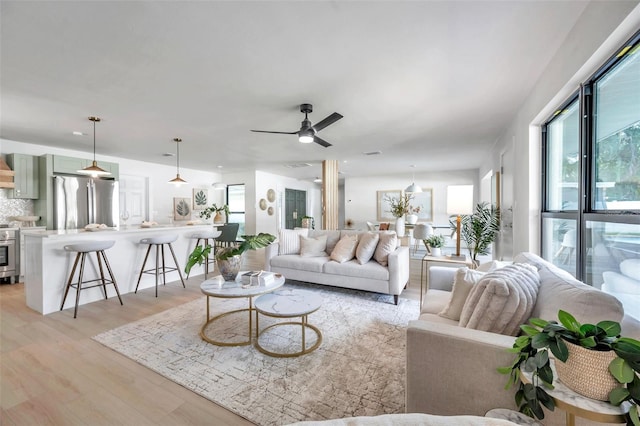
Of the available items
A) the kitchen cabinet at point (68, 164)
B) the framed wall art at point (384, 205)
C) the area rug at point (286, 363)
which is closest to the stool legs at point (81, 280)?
the area rug at point (286, 363)

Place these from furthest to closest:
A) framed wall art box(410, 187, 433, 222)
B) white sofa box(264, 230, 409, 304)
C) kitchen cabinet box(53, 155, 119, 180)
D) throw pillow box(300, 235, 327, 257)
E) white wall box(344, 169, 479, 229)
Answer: framed wall art box(410, 187, 433, 222), white wall box(344, 169, 479, 229), kitchen cabinet box(53, 155, 119, 180), throw pillow box(300, 235, 327, 257), white sofa box(264, 230, 409, 304)

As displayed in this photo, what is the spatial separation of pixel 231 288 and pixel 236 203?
6803mm

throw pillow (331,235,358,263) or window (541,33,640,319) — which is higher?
window (541,33,640,319)

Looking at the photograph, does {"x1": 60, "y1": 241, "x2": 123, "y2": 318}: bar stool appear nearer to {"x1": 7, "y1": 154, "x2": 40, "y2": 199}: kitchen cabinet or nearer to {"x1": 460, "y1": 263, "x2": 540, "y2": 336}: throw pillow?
{"x1": 7, "y1": 154, "x2": 40, "y2": 199}: kitchen cabinet

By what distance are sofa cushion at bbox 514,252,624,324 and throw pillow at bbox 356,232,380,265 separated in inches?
84.3

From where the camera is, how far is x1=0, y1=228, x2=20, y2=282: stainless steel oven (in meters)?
4.11

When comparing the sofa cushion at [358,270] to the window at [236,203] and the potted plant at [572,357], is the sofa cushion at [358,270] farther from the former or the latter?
the window at [236,203]

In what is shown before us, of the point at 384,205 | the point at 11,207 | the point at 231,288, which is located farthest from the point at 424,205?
the point at 11,207

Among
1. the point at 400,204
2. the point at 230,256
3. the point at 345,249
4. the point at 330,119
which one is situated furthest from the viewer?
the point at 400,204

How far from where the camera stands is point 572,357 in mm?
842

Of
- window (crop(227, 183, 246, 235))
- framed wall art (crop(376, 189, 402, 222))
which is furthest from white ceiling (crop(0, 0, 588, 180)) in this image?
framed wall art (crop(376, 189, 402, 222))

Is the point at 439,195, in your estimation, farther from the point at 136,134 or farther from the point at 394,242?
the point at 136,134

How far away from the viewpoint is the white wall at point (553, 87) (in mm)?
1378

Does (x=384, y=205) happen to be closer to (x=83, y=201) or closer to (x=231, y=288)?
(x=231, y=288)
